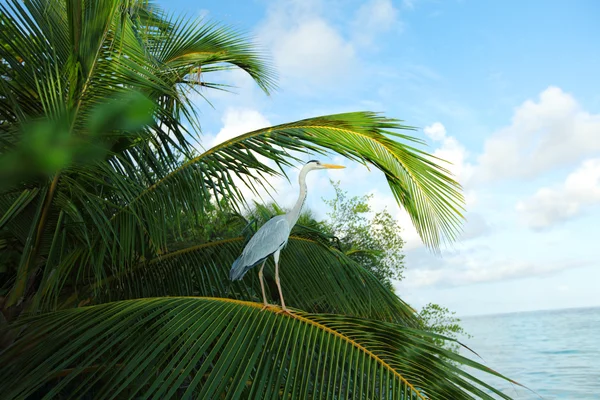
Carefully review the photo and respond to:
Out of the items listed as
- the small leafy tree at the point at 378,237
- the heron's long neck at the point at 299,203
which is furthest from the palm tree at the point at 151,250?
the small leafy tree at the point at 378,237

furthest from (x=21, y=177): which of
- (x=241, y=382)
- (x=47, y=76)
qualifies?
(x=241, y=382)

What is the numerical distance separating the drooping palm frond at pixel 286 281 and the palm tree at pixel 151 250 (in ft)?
0.05

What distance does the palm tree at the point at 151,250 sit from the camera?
2.38 m

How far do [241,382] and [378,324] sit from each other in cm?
66

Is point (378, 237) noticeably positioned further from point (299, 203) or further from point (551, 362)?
point (551, 362)

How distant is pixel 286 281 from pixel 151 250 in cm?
110

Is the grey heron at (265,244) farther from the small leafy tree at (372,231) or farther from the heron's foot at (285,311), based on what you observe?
the small leafy tree at (372,231)

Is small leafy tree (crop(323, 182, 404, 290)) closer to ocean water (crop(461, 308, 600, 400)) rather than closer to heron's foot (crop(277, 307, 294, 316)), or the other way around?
ocean water (crop(461, 308, 600, 400))

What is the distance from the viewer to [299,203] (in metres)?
3.36

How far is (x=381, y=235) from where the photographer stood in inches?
512

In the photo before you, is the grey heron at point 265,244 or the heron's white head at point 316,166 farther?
the heron's white head at point 316,166

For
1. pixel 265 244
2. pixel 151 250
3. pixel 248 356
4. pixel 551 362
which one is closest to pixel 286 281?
pixel 151 250

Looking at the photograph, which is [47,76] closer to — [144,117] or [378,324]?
[144,117]

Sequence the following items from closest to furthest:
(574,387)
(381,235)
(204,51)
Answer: (204,51) < (381,235) < (574,387)
